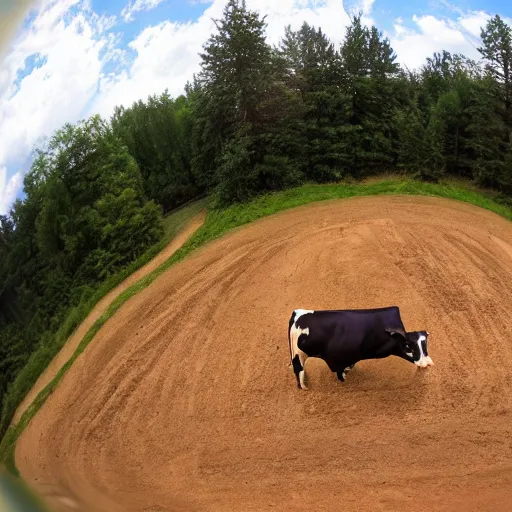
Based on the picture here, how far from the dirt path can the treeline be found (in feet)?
6.61

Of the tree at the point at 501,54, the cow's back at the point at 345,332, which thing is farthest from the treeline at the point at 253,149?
the cow's back at the point at 345,332

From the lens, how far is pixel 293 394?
12883mm

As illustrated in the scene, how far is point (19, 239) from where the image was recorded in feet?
135

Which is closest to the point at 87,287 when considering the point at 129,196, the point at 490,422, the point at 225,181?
the point at 129,196

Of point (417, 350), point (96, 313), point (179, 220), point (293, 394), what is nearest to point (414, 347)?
point (417, 350)

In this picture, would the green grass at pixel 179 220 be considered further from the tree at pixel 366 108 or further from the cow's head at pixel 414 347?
the cow's head at pixel 414 347

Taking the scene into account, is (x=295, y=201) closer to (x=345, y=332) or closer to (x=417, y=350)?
(x=345, y=332)

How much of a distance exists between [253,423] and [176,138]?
38794 millimetres

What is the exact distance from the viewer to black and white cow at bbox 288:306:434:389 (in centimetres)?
1168

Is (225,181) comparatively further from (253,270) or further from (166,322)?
(166,322)

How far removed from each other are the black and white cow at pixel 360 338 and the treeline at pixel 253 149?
18.6 m

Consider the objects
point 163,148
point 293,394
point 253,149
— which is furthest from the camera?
point 163,148

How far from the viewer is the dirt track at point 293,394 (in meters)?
Result: 9.82

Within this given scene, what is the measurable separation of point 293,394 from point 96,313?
51.6 feet
